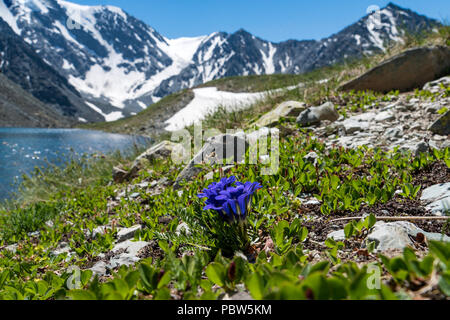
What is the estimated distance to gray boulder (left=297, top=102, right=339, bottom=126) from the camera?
257 inches

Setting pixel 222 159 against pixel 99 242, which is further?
pixel 222 159

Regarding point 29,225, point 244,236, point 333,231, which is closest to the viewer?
point 244,236

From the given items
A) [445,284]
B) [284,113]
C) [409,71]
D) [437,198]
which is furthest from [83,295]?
[409,71]

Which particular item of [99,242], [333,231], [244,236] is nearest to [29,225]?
[99,242]

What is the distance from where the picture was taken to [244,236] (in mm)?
1949

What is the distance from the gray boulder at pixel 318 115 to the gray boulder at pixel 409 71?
242cm

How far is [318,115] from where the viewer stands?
652 centimetres

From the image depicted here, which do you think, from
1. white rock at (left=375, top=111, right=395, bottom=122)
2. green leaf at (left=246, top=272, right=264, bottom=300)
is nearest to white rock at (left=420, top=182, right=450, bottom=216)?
green leaf at (left=246, top=272, right=264, bottom=300)

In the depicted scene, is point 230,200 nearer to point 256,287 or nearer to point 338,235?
point 256,287

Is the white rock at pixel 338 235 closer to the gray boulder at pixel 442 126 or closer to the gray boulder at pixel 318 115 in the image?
the gray boulder at pixel 442 126

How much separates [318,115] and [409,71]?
11.8 feet
